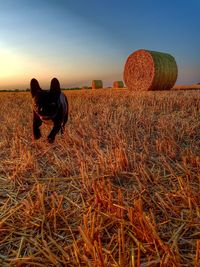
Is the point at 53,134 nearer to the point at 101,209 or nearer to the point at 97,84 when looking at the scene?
the point at 101,209

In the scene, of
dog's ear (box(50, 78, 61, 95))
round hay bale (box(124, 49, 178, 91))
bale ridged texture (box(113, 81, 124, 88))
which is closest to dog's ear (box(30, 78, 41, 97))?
dog's ear (box(50, 78, 61, 95))

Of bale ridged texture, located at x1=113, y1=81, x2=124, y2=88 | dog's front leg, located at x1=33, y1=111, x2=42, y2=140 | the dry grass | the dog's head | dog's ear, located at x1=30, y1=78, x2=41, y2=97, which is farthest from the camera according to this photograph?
bale ridged texture, located at x1=113, y1=81, x2=124, y2=88

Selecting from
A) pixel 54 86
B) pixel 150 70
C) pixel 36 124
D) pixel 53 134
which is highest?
pixel 150 70

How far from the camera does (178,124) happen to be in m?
5.16

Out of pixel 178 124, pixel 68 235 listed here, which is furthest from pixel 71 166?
pixel 178 124

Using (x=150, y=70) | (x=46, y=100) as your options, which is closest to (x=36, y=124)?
(x=46, y=100)

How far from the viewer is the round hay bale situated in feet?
46.0

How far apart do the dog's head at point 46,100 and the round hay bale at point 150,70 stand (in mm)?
10368

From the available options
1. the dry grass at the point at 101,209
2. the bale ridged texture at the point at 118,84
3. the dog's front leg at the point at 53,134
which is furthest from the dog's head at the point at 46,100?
the bale ridged texture at the point at 118,84

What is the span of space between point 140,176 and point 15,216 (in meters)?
1.22

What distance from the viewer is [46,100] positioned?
4082mm

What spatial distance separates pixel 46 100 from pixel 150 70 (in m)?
10.8

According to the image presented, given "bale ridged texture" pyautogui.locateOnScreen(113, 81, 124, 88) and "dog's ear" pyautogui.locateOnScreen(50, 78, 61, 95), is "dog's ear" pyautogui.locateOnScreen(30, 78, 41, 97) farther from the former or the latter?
"bale ridged texture" pyautogui.locateOnScreen(113, 81, 124, 88)

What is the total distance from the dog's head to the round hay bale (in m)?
10.4
